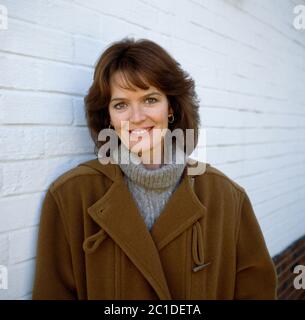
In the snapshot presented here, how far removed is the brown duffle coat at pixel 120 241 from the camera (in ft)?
4.75

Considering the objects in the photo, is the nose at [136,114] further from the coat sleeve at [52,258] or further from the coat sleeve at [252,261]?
the coat sleeve at [252,261]

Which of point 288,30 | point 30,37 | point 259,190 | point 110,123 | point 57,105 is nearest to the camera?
point 30,37

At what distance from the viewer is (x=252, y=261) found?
5.72ft

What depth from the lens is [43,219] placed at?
1.44m

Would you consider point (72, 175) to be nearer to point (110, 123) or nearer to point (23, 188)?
point (23, 188)

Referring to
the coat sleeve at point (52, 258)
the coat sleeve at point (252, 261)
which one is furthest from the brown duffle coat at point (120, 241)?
the coat sleeve at point (252, 261)

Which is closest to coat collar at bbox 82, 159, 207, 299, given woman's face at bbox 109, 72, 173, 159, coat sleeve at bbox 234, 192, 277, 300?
woman's face at bbox 109, 72, 173, 159

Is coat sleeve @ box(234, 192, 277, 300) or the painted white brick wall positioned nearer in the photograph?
the painted white brick wall

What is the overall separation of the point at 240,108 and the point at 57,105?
63.3 inches

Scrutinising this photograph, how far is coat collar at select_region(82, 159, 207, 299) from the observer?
145 cm

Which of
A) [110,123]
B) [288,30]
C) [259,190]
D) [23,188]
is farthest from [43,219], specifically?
[288,30]

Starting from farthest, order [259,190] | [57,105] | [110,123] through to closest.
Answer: [259,190] < [110,123] < [57,105]

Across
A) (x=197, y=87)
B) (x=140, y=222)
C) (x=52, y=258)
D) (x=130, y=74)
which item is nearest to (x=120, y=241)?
(x=140, y=222)

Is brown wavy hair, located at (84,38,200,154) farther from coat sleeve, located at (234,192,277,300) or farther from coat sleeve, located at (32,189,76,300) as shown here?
coat sleeve, located at (234,192,277,300)
